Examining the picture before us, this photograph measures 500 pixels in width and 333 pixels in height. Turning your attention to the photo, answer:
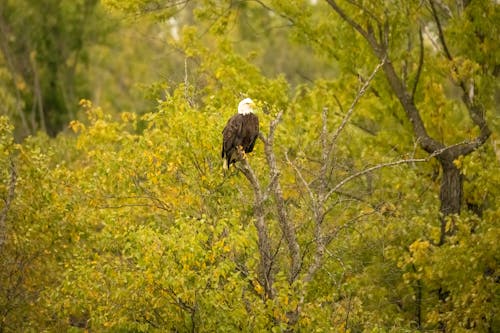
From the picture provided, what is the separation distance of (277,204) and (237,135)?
A: 118 cm

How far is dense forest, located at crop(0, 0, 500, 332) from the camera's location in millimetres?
9523

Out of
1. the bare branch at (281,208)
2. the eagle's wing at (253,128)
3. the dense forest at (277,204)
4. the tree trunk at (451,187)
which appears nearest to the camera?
the bare branch at (281,208)

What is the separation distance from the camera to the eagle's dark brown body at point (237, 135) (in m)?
10.1

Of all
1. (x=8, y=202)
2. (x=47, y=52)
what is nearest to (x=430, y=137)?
(x=8, y=202)

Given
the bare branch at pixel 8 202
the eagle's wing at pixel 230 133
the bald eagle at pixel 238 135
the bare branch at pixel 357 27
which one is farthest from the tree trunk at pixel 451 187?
the bare branch at pixel 8 202

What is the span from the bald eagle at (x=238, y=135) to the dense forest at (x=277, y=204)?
20 centimetres

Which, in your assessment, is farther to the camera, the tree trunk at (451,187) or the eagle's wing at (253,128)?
the tree trunk at (451,187)

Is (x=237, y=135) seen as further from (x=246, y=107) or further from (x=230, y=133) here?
(x=246, y=107)

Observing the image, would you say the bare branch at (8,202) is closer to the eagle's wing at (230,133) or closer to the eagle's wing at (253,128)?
the eagle's wing at (230,133)

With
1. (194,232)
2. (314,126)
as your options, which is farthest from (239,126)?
(314,126)

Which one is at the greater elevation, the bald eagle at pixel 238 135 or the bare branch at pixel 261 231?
the bald eagle at pixel 238 135

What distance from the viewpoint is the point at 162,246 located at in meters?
9.42

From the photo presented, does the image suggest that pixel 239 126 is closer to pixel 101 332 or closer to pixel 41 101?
pixel 101 332

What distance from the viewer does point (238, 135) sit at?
1019cm
